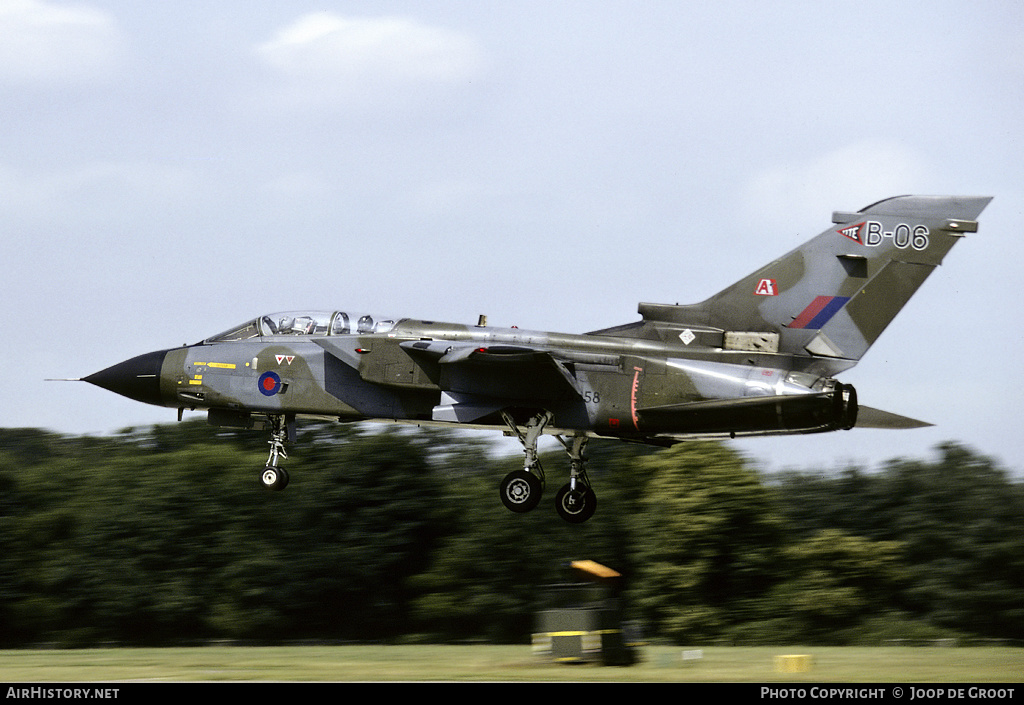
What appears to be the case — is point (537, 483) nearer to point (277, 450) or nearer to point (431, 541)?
point (277, 450)

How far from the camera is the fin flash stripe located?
2016 centimetres

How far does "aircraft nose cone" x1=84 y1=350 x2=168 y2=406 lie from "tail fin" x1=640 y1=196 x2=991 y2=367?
30.2 feet

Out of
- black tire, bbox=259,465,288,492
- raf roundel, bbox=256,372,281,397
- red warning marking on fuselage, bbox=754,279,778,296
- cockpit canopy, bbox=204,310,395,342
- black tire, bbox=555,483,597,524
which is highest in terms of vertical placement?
red warning marking on fuselage, bbox=754,279,778,296

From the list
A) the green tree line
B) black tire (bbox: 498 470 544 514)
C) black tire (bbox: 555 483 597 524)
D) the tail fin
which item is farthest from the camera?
the green tree line

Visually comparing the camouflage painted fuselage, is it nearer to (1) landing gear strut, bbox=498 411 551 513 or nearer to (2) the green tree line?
(1) landing gear strut, bbox=498 411 551 513

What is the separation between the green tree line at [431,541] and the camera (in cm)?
4981

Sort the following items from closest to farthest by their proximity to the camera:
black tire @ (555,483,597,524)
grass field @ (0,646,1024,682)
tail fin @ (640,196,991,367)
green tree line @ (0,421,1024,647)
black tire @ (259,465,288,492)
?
tail fin @ (640,196,991,367) → grass field @ (0,646,1024,682) → black tire @ (555,483,597,524) → black tire @ (259,465,288,492) → green tree line @ (0,421,1024,647)

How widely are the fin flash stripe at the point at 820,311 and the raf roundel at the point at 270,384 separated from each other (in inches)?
345

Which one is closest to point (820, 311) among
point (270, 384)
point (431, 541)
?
point (270, 384)

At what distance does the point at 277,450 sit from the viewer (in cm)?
2238

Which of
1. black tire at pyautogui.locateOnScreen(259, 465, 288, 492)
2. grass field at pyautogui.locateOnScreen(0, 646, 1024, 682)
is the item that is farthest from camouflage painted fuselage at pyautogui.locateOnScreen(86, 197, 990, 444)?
grass field at pyautogui.locateOnScreen(0, 646, 1024, 682)
